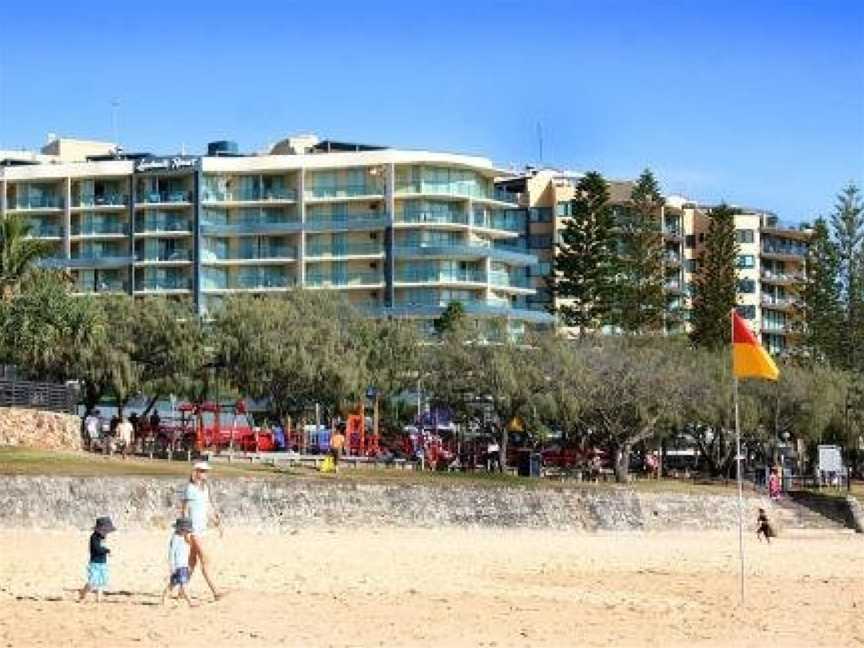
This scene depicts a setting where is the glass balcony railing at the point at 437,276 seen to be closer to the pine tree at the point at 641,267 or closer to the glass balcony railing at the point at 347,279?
the glass balcony railing at the point at 347,279

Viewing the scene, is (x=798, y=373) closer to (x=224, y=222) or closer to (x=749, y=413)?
(x=749, y=413)

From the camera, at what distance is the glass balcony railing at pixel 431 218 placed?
9375 cm

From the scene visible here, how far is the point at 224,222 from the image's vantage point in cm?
9725

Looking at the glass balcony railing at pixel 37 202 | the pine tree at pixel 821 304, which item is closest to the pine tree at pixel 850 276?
the pine tree at pixel 821 304

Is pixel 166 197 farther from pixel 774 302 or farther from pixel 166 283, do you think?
pixel 774 302

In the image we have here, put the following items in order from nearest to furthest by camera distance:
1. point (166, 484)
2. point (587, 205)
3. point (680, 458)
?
point (166, 484) < point (587, 205) < point (680, 458)

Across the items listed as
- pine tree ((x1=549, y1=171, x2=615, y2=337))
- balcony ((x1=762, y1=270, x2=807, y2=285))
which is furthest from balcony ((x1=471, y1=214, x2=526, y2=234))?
balcony ((x1=762, y1=270, x2=807, y2=285))

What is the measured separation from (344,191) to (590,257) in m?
24.5

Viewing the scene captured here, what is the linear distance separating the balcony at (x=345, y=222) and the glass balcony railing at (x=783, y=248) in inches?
1510

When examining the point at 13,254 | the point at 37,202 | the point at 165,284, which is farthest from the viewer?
the point at 37,202

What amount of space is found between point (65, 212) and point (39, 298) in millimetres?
50185

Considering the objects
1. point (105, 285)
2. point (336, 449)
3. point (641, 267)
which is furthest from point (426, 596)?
point (105, 285)

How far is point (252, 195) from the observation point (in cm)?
9650

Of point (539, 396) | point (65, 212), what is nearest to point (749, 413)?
point (539, 396)
